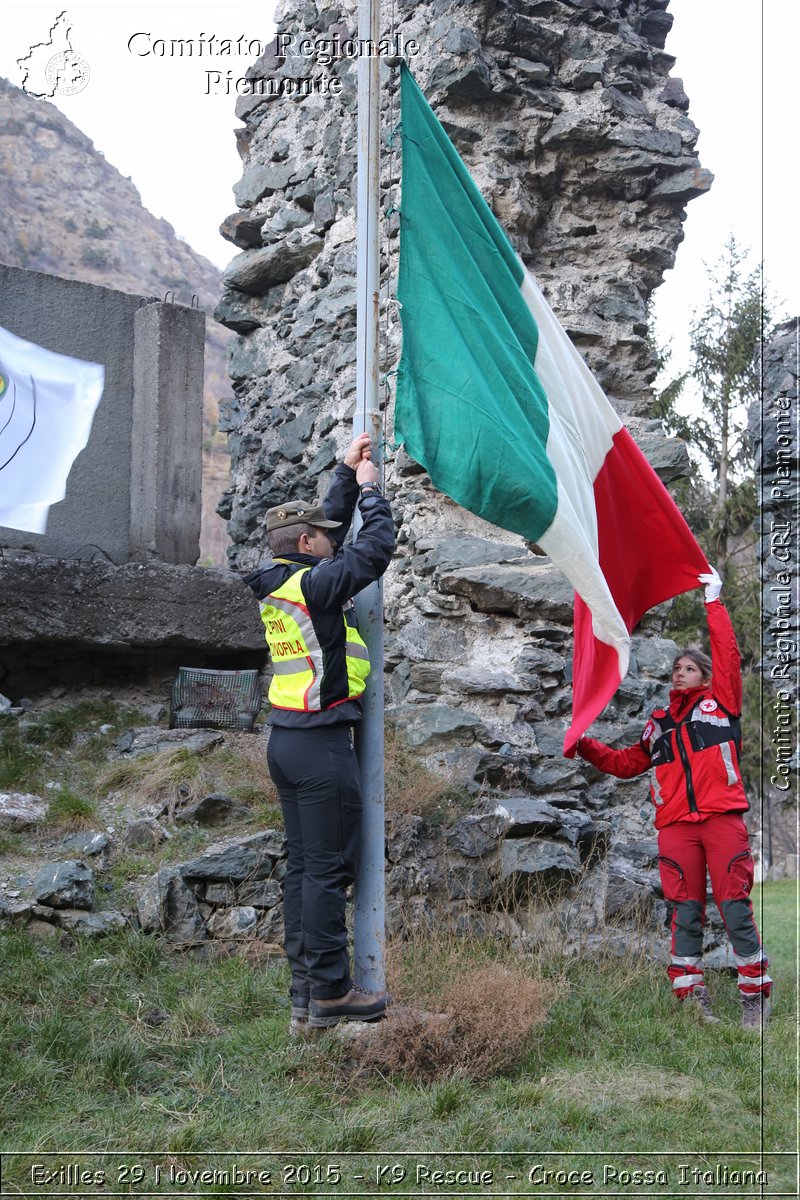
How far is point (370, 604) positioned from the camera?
413 centimetres

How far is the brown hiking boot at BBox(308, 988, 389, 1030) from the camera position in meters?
3.81

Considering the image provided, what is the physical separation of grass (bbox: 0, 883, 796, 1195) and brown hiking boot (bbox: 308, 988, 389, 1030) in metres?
0.07

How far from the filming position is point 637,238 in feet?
24.1

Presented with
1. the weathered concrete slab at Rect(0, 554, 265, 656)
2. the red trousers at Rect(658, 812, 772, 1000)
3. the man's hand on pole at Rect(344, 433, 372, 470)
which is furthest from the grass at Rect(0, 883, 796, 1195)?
the weathered concrete slab at Rect(0, 554, 265, 656)

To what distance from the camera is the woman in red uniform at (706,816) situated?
4871mm

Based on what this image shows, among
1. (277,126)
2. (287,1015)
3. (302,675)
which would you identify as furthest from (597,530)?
(277,126)

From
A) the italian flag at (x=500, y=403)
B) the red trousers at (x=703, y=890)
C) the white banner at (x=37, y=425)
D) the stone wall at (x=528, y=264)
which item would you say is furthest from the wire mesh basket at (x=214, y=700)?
the red trousers at (x=703, y=890)

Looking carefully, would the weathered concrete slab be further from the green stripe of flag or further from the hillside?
the hillside

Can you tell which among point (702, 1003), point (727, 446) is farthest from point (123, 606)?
point (727, 446)

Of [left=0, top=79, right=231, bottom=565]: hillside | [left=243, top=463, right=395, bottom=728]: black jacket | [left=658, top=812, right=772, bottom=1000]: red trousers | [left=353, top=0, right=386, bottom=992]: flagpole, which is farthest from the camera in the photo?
[left=0, top=79, right=231, bottom=565]: hillside

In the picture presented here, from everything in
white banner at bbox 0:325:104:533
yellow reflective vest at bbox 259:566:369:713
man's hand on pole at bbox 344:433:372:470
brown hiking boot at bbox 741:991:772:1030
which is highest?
white banner at bbox 0:325:104:533

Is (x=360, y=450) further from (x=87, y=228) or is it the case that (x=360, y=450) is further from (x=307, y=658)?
(x=87, y=228)

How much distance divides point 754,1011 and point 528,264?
4.50 meters

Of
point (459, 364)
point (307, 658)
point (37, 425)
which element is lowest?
point (307, 658)
